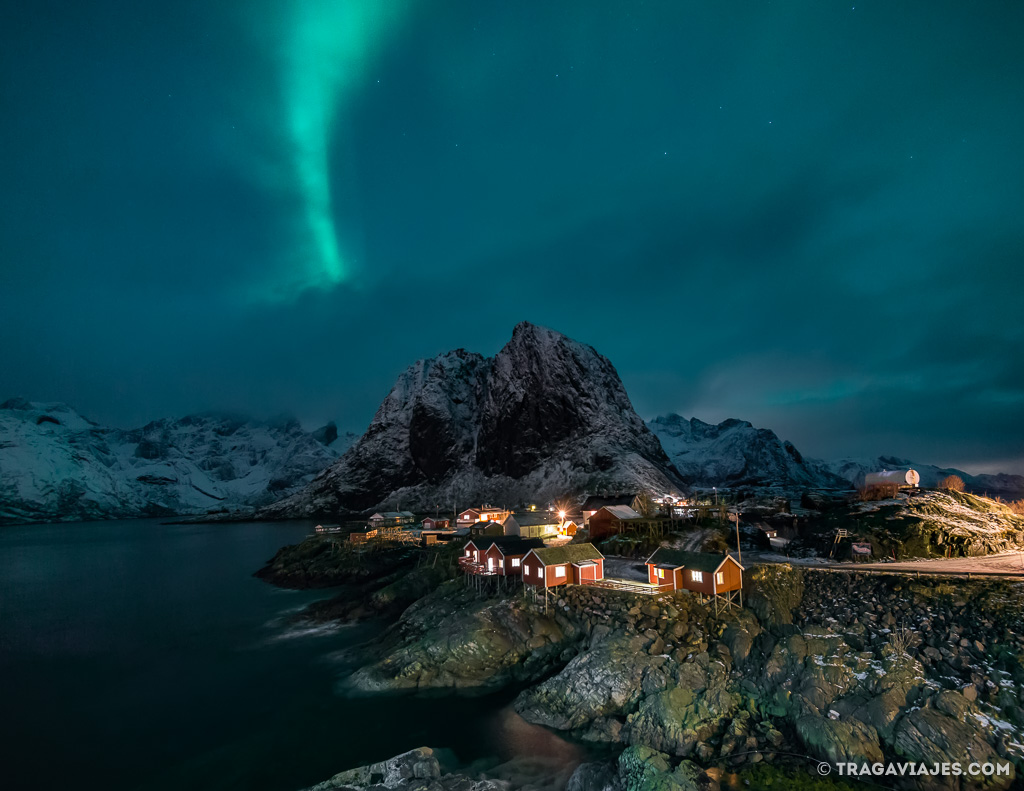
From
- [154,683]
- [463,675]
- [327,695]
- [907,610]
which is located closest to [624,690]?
[463,675]

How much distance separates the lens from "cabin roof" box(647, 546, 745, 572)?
3042cm

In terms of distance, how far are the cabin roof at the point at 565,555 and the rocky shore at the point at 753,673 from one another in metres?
2.34

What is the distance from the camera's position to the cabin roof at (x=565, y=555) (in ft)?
120

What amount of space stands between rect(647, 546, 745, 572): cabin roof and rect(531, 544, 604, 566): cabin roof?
5300 mm

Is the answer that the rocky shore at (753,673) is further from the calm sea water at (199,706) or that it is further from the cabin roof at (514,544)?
the cabin roof at (514,544)

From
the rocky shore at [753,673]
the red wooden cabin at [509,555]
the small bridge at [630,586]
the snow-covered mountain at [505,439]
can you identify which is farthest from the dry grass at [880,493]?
the snow-covered mountain at [505,439]

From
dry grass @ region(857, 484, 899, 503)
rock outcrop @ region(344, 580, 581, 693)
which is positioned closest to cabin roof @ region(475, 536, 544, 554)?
rock outcrop @ region(344, 580, 581, 693)

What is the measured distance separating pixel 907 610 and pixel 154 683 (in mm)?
48945

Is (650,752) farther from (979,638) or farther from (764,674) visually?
(979,638)

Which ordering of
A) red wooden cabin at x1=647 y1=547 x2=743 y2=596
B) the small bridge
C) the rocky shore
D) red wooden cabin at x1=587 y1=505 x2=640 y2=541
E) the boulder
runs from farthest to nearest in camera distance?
1. red wooden cabin at x1=587 y1=505 x2=640 y2=541
2. the small bridge
3. red wooden cabin at x1=647 y1=547 x2=743 y2=596
4. the boulder
5. the rocky shore

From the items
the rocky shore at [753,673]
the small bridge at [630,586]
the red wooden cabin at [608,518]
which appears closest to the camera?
the rocky shore at [753,673]

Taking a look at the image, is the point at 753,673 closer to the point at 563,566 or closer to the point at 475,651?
the point at 563,566

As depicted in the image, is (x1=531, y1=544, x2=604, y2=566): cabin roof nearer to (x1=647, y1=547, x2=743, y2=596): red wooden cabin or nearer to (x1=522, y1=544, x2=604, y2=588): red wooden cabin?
(x1=522, y1=544, x2=604, y2=588): red wooden cabin

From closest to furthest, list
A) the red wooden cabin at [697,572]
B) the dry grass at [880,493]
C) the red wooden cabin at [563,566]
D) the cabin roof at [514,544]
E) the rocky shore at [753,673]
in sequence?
the rocky shore at [753,673]
the red wooden cabin at [697,572]
the red wooden cabin at [563,566]
the cabin roof at [514,544]
the dry grass at [880,493]
